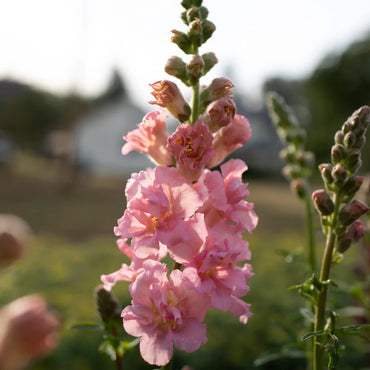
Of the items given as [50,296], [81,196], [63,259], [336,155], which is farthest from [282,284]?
[81,196]

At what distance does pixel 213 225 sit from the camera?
115 cm

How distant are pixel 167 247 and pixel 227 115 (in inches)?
14.7

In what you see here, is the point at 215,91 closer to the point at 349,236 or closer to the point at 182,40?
the point at 182,40

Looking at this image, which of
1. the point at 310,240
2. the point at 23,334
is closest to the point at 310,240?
the point at 310,240

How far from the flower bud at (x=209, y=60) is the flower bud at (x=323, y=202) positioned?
46 centimetres

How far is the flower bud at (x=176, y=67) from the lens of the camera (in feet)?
4.02

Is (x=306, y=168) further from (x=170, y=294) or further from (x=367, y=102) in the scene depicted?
(x=367, y=102)

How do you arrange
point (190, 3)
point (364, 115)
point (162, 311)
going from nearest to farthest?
1. point (162, 311)
2. point (364, 115)
3. point (190, 3)

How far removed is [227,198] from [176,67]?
0.38 m

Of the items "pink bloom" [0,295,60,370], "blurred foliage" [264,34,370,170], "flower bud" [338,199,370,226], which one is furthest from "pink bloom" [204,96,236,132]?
"blurred foliage" [264,34,370,170]

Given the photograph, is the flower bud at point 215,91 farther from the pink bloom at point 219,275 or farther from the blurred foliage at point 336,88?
the blurred foliage at point 336,88

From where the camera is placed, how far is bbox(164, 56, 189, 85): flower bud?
123cm

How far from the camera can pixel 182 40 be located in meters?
1.24

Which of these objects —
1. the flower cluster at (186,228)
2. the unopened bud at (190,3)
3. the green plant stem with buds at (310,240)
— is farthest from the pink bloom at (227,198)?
the green plant stem with buds at (310,240)
